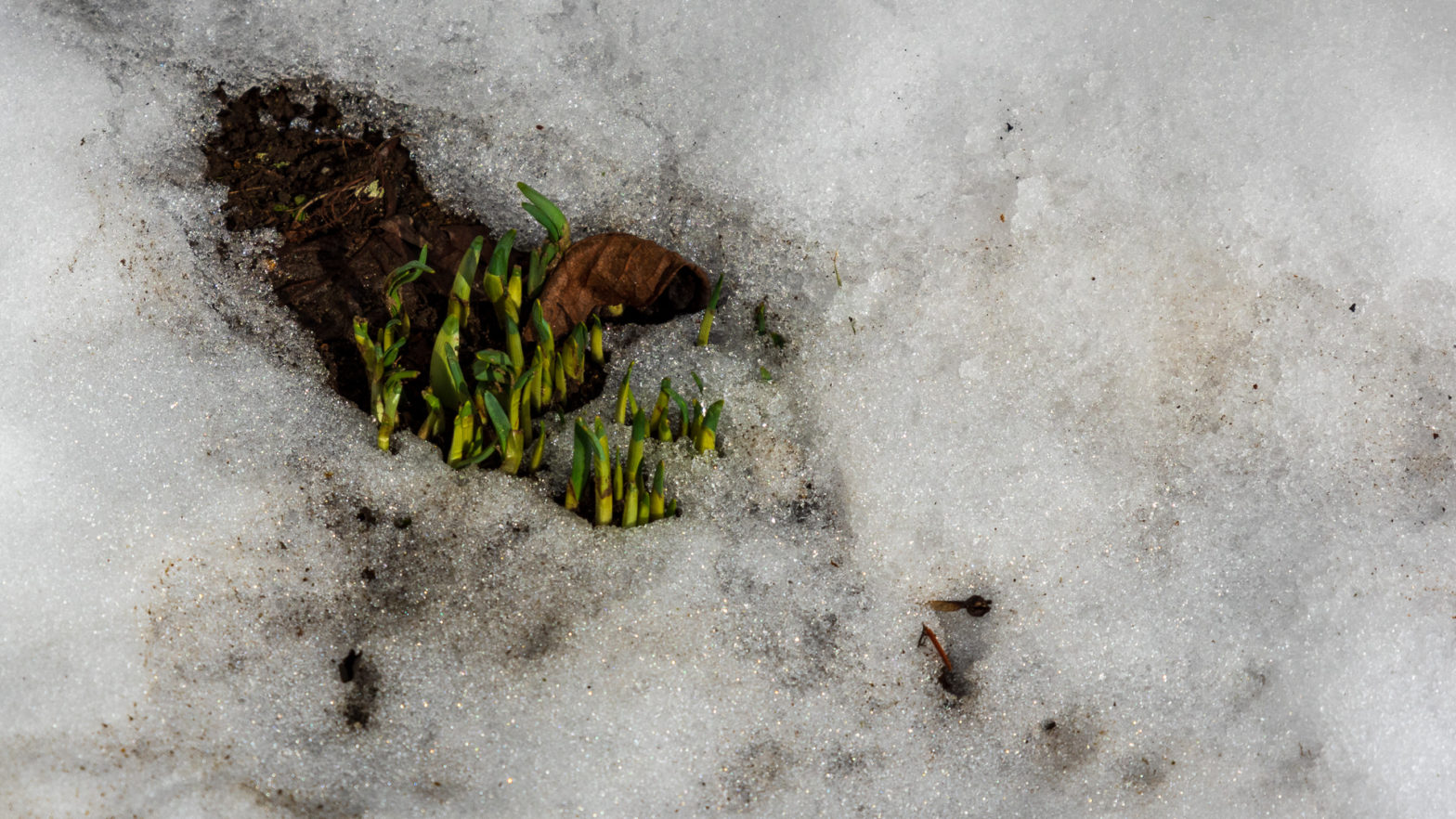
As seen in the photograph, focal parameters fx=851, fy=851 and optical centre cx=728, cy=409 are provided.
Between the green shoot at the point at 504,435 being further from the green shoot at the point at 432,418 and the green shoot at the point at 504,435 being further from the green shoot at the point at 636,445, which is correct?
the green shoot at the point at 636,445

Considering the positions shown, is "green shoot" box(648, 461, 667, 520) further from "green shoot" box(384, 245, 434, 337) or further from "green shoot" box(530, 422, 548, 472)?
"green shoot" box(384, 245, 434, 337)

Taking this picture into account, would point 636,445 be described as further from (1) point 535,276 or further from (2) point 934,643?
(2) point 934,643

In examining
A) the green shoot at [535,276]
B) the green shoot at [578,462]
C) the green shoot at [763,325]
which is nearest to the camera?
the green shoot at [578,462]

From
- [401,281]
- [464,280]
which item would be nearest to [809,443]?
[464,280]

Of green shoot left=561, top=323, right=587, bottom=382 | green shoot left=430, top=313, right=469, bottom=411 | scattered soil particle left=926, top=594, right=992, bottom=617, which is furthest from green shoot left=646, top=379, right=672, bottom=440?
scattered soil particle left=926, top=594, right=992, bottom=617

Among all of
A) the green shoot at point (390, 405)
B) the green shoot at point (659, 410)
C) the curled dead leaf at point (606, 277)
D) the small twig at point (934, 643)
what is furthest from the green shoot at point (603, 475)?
the small twig at point (934, 643)

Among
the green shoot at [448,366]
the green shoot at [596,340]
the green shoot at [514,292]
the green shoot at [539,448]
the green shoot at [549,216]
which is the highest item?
the green shoot at [549,216]

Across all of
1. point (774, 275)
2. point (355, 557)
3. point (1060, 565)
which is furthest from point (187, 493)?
point (1060, 565)
